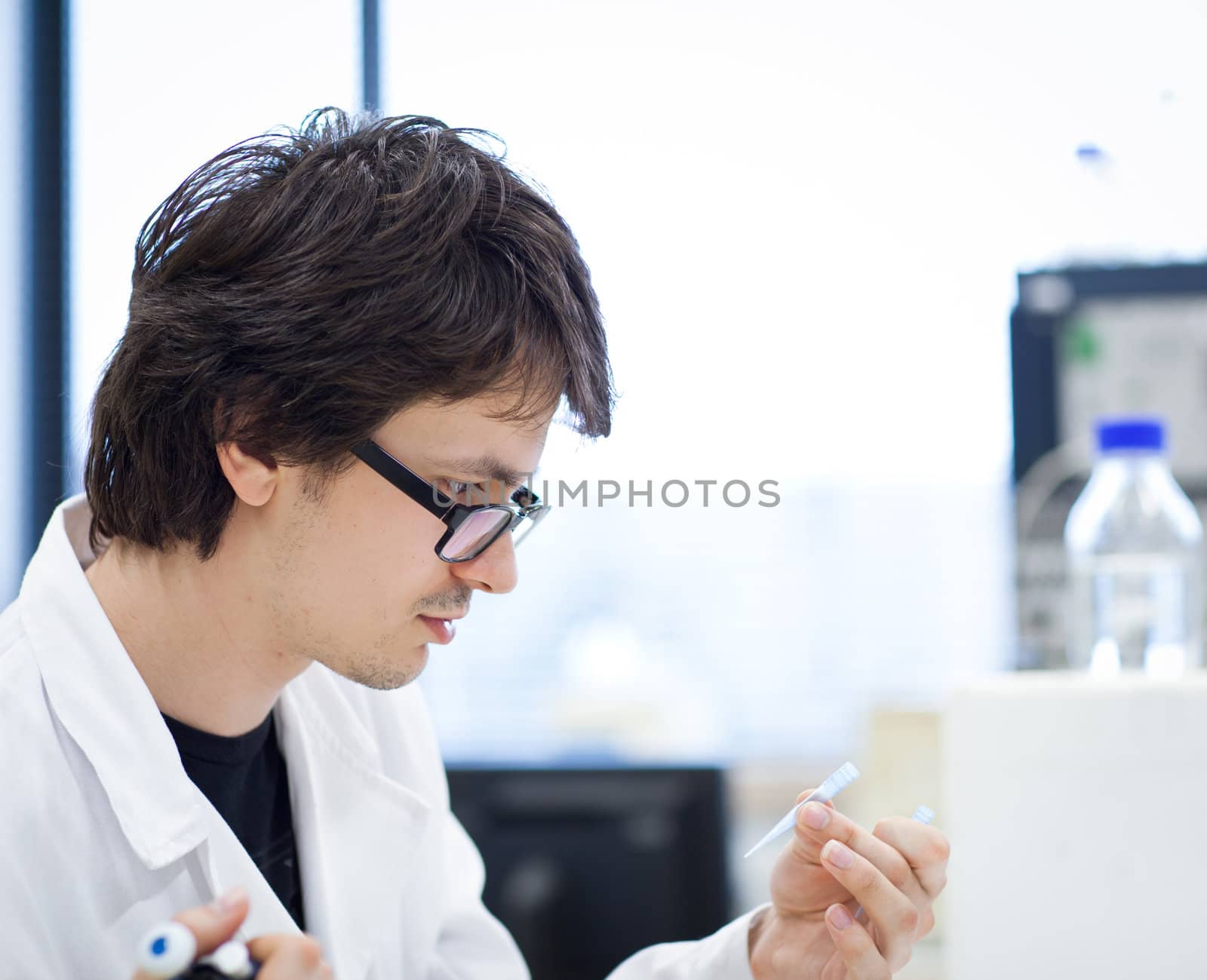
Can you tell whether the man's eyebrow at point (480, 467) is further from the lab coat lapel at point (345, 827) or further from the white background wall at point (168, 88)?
the white background wall at point (168, 88)

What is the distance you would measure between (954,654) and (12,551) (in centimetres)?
232

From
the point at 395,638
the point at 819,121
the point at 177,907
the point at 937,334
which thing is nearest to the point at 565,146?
the point at 819,121

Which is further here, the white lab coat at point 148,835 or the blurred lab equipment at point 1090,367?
the blurred lab equipment at point 1090,367

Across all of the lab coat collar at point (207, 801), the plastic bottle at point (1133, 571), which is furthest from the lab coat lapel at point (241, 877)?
the plastic bottle at point (1133, 571)

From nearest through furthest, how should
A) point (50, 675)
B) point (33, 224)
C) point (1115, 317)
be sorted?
point (50, 675), point (1115, 317), point (33, 224)

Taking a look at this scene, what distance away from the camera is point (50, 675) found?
3.15ft

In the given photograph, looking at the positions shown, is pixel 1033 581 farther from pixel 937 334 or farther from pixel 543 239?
pixel 543 239

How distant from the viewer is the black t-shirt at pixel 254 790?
42.2 inches

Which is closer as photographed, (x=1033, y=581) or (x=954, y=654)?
(x=1033, y=581)

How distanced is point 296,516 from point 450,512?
0.16m

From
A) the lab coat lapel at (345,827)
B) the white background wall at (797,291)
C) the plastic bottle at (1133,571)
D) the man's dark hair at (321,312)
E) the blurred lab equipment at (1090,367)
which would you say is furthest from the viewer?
the white background wall at (797,291)

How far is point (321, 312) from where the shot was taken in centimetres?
101

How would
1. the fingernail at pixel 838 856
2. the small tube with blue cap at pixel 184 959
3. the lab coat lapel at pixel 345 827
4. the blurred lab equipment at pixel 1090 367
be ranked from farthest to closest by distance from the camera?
the blurred lab equipment at pixel 1090 367 < the lab coat lapel at pixel 345 827 < the fingernail at pixel 838 856 < the small tube with blue cap at pixel 184 959

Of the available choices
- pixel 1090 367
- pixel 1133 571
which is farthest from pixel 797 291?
pixel 1133 571
